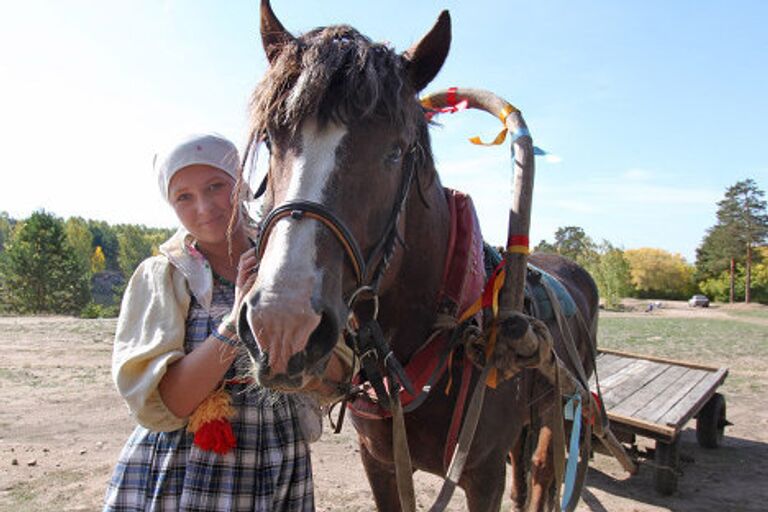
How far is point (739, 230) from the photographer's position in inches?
1831

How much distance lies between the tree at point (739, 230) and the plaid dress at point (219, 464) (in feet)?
184

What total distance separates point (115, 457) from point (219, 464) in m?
4.48

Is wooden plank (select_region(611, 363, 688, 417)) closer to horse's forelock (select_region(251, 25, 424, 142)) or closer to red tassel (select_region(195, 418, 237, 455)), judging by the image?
red tassel (select_region(195, 418, 237, 455))

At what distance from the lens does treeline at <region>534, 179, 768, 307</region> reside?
41.0 metres

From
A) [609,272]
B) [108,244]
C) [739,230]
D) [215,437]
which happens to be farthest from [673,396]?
[108,244]

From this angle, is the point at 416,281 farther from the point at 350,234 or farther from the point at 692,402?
the point at 692,402

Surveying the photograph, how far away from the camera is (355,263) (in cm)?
126

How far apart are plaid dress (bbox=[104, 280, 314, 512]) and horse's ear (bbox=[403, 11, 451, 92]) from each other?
1037 millimetres

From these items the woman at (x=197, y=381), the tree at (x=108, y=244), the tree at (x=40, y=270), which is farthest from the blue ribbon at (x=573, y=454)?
the tree at (x=108, y=244)

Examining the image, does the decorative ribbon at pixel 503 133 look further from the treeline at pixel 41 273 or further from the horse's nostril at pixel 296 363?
the treeline at pixel 41 273

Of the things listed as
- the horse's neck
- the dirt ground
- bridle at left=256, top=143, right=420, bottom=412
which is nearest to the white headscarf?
bridle at left=256, top=143, right=420, bottom=412

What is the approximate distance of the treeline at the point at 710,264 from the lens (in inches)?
1614

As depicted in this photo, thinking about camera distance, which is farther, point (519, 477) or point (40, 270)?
point (40, 270)

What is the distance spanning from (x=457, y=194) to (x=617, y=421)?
3.65 m
